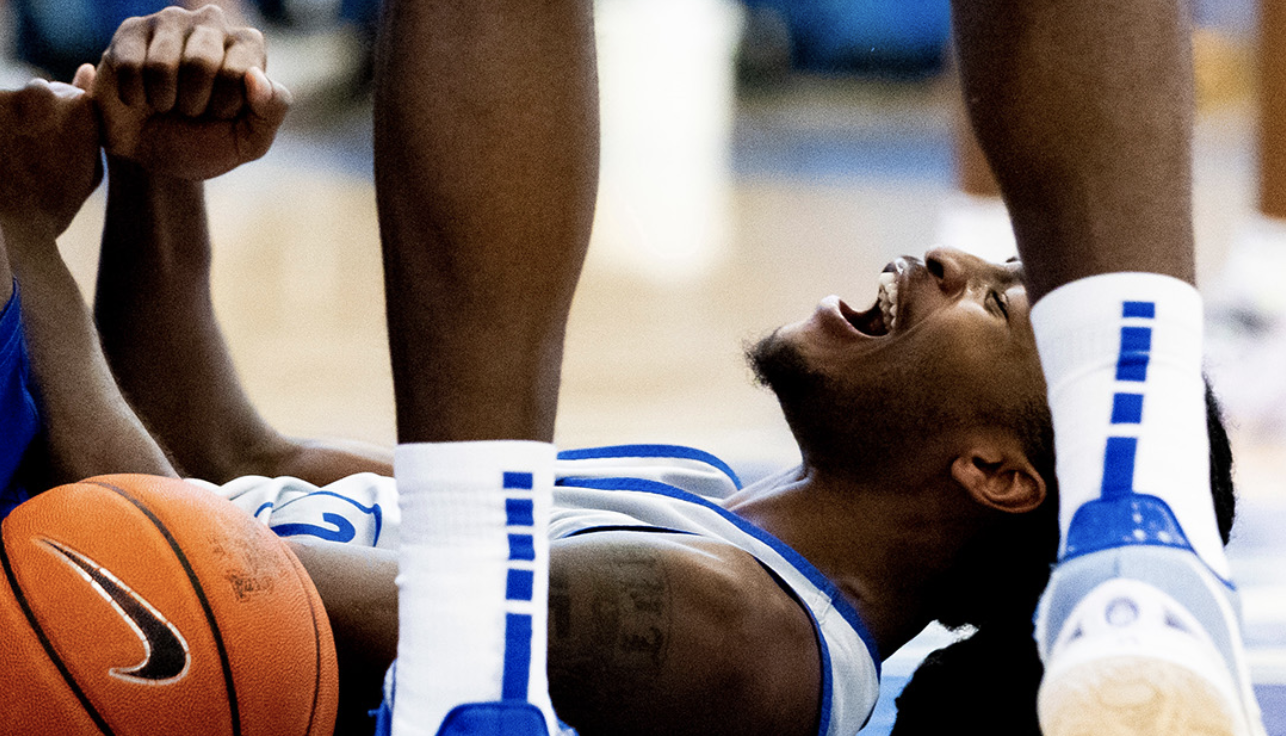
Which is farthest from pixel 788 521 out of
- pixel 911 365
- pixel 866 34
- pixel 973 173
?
pixel 866 34

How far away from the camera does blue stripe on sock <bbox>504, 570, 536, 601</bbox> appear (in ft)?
3.53

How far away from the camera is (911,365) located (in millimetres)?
1867

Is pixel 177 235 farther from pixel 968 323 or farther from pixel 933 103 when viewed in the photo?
pixel 933 103

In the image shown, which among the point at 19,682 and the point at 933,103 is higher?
the point at 19,682

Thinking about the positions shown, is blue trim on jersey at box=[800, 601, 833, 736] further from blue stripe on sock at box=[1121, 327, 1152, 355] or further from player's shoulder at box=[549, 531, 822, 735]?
blue stripe on sock at box=[1121, 327, 1152, 355]

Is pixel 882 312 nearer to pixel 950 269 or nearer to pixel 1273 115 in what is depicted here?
pixel 950 269

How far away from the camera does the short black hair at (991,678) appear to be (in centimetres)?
169

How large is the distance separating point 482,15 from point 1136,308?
55 cm

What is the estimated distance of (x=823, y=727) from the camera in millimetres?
1649

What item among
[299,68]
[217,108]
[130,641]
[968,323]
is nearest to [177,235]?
[217,108]

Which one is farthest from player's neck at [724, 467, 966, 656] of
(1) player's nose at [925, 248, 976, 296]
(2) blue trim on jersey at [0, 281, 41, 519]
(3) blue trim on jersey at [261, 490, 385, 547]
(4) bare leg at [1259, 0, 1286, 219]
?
(4) bare leg at [1259, 0, 1286, 219]

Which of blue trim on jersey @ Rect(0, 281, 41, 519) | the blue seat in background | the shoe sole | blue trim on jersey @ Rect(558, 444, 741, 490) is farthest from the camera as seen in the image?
the blue seat in background

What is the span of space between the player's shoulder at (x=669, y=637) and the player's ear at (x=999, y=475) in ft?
1.17

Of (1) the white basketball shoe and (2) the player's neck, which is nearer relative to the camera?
(1) the white basketball shoe
